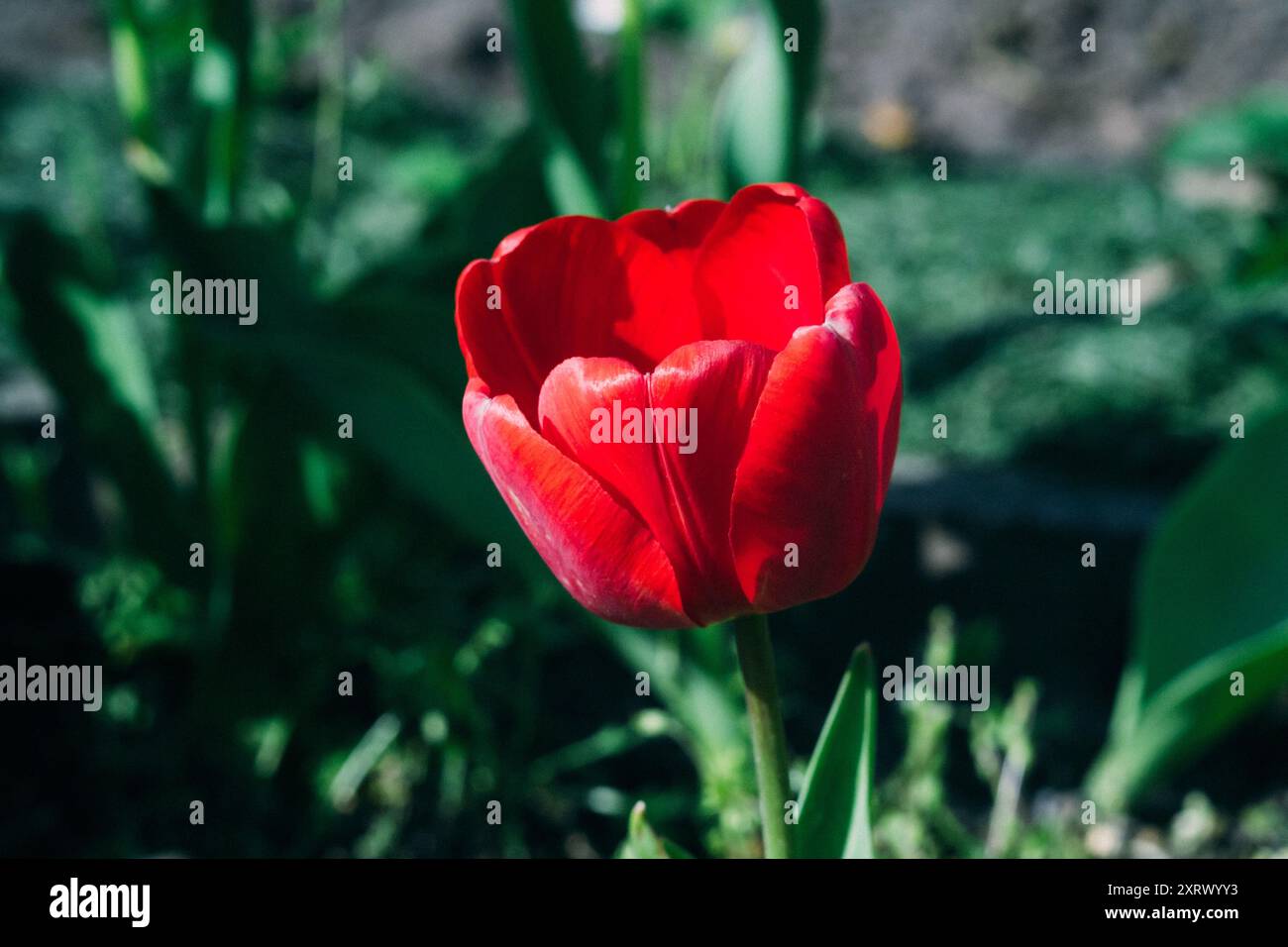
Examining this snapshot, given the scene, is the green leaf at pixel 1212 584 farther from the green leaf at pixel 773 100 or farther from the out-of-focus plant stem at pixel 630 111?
the out-of-focus plant stem at pixel 630 111

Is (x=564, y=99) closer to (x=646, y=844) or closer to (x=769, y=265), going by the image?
(x=769, y=265)

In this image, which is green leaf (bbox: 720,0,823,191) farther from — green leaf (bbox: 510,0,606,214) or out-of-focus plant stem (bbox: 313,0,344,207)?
out-of-focus plant stem (bbox: 313,0,344,207)

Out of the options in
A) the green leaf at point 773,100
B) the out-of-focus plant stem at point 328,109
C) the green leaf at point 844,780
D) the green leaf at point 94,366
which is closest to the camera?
the green leaf at point 844,780

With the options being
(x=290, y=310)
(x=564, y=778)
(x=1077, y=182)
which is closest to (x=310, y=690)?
(x=564, y=778)

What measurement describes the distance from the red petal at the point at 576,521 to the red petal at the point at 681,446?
0.01 metres

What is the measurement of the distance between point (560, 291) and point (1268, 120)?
5.06 feet

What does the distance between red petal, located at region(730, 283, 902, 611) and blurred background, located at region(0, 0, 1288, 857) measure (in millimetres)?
475

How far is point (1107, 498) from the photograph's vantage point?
1637 mm

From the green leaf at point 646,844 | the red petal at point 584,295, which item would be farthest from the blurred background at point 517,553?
the red petal at point 584,295

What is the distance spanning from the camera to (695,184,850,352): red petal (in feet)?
2.13

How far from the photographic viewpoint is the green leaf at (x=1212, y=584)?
1288 mm

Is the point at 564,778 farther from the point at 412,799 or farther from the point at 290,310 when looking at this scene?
the point at 290,310

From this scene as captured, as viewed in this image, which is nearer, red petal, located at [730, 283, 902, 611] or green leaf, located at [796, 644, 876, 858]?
red petal, located at [730, 283, 902, 611]

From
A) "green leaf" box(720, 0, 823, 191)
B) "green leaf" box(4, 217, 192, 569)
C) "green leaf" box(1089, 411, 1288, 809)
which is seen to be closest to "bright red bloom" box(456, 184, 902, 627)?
"green leaf" box(720, 0, 823, 191)
